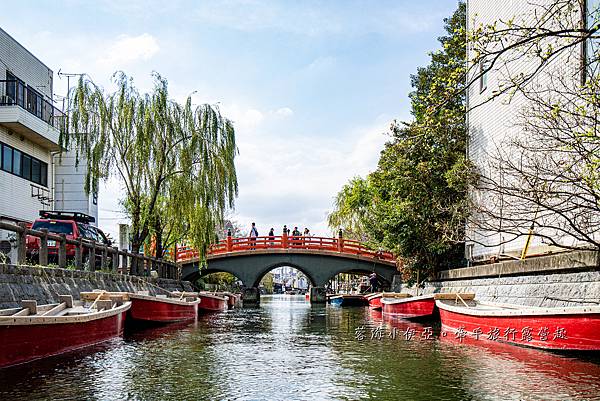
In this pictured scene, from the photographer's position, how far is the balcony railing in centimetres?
2322

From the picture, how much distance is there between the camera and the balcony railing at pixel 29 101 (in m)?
23.2

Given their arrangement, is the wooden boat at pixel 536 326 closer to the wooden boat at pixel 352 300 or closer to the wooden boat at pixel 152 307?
the wooden boat at pixel 152 307

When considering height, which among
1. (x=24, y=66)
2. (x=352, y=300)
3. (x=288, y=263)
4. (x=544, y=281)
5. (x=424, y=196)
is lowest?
(x=352, y=300)

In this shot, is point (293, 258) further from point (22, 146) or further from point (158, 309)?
point (158, 309)

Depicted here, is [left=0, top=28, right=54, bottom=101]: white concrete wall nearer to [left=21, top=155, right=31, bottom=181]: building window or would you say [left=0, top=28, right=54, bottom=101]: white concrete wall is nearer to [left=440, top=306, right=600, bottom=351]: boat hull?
[left=21, top=155, right=31, bottom=181]: building window

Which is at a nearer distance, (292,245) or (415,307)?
(415,307)

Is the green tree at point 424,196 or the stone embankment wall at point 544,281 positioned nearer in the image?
the stone embankment wall at point 544,281

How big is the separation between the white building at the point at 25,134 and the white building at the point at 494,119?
13972mm

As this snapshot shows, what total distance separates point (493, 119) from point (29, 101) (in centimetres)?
1701

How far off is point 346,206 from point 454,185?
21.7 m

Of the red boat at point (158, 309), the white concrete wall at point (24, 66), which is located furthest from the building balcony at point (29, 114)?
the red boat at point (158, 309)

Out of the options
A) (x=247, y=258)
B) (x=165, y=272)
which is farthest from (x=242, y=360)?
(x=247, y=258)

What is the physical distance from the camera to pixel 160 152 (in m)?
23.5

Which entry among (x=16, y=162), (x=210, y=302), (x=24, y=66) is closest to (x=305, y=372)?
(x=210, y=302)
